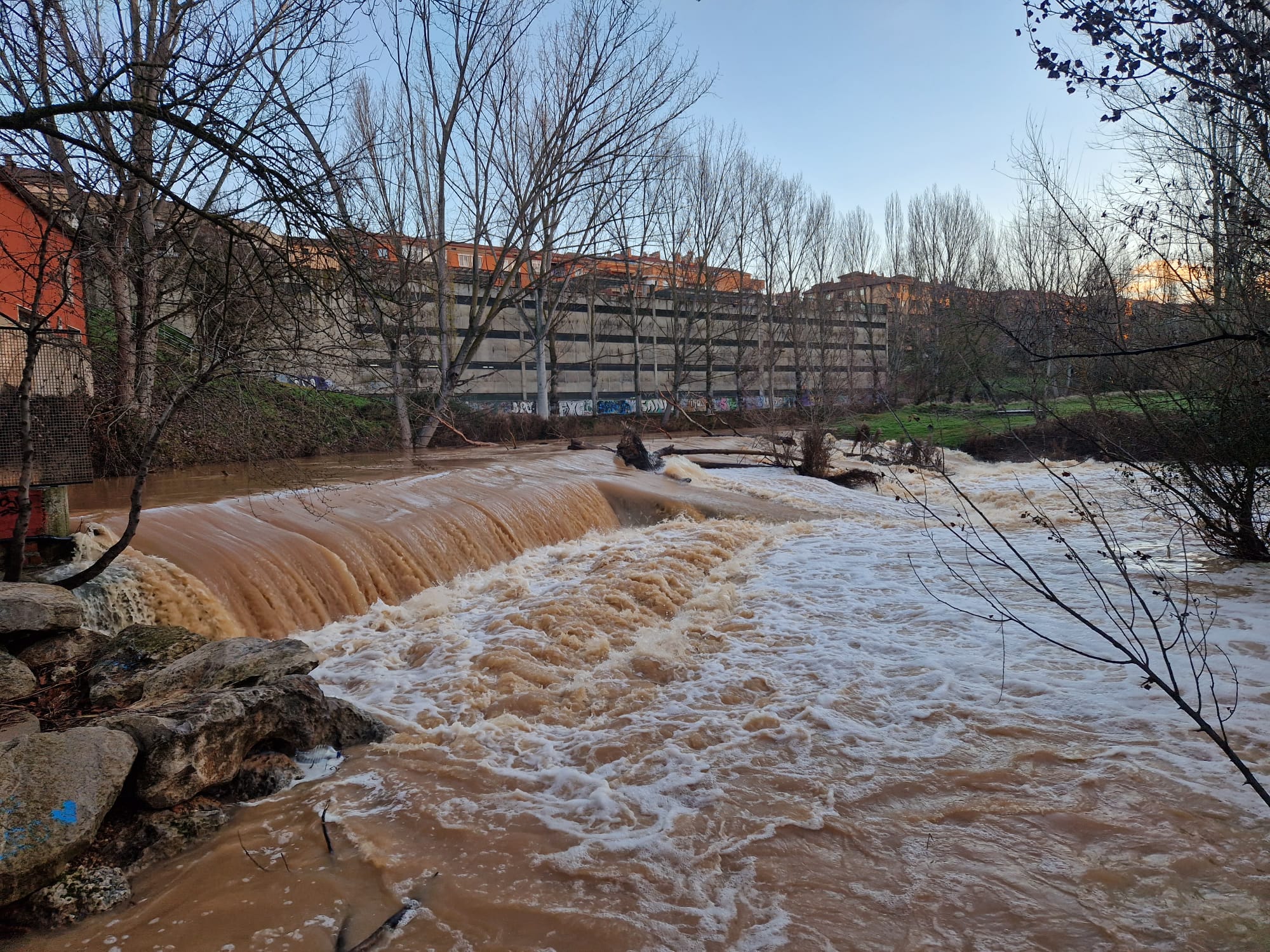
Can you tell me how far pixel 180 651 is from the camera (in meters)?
5.00

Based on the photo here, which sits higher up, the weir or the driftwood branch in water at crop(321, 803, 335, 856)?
the weir

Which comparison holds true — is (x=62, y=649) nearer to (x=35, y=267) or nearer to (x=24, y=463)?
(x=24, y=463)

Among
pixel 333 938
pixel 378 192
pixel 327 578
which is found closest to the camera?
pixel 333 938

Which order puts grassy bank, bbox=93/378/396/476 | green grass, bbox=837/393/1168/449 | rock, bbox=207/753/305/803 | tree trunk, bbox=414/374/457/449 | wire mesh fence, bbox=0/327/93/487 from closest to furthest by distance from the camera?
rock, bbox=207/753/305/803, wire mesh fence, bbox=0/327/93/487, grassy bank, bbox=93/378/396/476, tree trunk, bbox=414/374/457/449, green grass, bbox=837/393/1168/449

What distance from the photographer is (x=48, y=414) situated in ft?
17.0

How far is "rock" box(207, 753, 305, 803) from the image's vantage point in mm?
3871

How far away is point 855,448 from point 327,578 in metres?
17.2

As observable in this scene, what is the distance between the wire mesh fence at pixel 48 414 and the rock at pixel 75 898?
2.96 metres

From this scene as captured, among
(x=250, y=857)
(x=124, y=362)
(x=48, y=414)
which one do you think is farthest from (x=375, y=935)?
(x=124, y=362)

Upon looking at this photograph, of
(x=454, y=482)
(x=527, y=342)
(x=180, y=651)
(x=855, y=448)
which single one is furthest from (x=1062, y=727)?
(x=527, y=342)

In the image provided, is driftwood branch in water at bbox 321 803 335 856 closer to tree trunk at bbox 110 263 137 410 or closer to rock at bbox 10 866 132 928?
rock at bbox 10 866 132 928

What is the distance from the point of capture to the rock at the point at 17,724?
142 inches

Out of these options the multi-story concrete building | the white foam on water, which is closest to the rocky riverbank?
the white foam on water

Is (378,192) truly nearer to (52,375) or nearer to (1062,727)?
(52,375)
